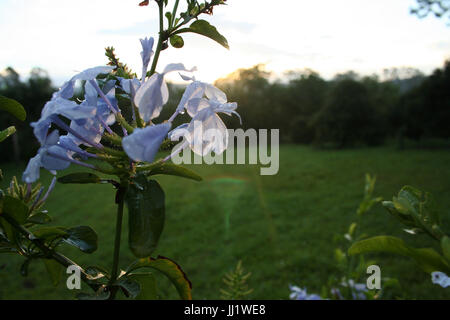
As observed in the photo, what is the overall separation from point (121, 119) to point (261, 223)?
5.98 meters

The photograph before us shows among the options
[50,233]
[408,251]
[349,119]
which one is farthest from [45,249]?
[349,119]

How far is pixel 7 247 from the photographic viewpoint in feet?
2.40

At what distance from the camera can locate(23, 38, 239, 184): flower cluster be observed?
0.55 metres

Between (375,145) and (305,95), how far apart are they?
6684 mm

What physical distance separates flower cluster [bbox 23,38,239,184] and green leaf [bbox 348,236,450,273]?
1.08 ft

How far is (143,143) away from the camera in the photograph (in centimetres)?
53

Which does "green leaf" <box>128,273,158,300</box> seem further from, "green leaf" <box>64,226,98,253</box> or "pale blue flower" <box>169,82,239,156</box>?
"pale blue flower" <box>169,82,239,156</box>

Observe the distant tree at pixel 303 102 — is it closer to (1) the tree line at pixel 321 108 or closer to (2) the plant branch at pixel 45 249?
(1) the tree line at pixel 321 108

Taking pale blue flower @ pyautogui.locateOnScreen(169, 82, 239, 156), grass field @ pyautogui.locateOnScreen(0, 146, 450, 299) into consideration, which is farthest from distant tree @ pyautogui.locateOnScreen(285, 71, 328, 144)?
pale blue flower @ pyautogui.locateOnScreen(169, 82, 239, 156)

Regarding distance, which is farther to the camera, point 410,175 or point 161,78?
point 410,175

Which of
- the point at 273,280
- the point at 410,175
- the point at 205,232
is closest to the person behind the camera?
the point at 273,280
